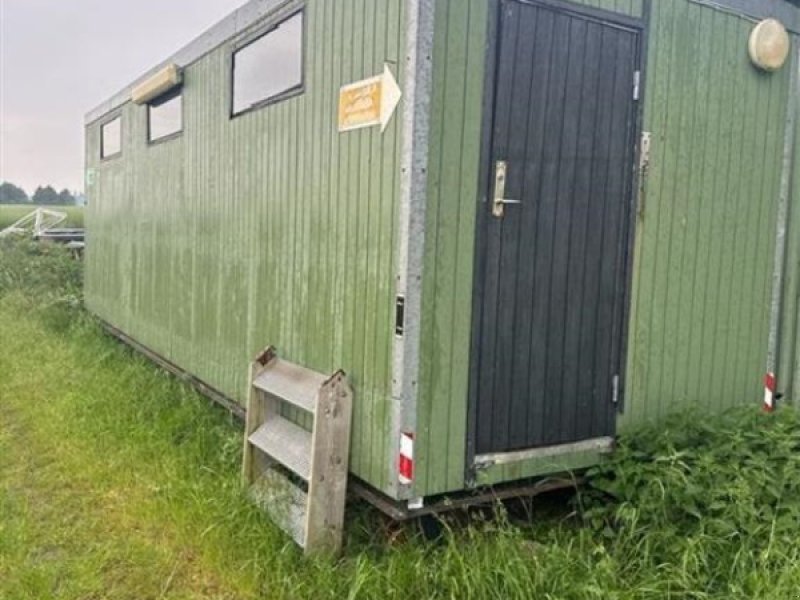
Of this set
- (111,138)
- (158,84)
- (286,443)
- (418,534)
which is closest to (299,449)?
(286,443)

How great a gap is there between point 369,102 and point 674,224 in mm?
1600

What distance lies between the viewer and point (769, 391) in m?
3.94

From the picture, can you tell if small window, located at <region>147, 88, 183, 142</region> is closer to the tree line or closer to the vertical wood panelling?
the vertical wood panelling

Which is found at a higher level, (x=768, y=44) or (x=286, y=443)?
(x=768, y=44)

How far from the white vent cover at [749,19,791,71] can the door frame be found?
29.1 inches

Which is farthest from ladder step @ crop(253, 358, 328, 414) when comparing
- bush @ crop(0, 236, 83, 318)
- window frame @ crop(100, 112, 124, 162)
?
bush @ crop(0, 236, 83, 318)

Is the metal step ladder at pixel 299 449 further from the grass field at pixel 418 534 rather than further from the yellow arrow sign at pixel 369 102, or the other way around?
the yellow arrow sign at pixel 369 102

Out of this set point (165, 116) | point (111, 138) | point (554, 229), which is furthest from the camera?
point (111, 138)

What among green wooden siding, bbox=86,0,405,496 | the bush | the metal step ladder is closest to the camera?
green wooden siding, bbox=86,0,405,496

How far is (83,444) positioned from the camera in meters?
4.54

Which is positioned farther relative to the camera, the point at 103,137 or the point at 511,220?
the point at 103,137

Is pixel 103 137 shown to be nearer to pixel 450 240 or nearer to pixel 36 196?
pixel 450 240

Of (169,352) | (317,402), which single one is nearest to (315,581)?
(317,402)

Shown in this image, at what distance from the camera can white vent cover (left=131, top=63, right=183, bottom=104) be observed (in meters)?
5.23
